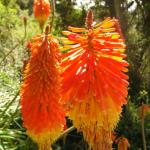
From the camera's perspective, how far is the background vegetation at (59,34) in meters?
6.26

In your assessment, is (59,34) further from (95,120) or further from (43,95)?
(95,120)

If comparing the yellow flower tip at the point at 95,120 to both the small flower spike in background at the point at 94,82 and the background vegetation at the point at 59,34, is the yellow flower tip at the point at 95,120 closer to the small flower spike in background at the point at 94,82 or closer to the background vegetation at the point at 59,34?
the small flower spike in background at the point at 94,82

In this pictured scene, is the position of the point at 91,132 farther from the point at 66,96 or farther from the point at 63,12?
the point at 63,12

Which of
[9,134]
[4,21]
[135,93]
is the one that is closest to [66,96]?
[9,134]

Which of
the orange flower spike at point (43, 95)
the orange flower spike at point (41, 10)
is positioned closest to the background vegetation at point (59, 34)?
the orange flower spike at point (41, 10)

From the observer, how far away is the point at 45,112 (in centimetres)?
240

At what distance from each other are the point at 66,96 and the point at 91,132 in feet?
0.68

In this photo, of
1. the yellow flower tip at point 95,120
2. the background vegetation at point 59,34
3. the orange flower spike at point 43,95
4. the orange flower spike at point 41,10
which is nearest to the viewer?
the yellow flower tip at point 95,120

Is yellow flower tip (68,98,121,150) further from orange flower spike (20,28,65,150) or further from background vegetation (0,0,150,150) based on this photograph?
background vegetation (0,0,150,150)

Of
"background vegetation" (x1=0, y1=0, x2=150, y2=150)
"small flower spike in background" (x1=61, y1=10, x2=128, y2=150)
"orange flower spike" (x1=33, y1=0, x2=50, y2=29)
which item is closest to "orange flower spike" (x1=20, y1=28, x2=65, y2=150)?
"small flower spike in background" (x1=61, y1=10, x2=128, y2=150)

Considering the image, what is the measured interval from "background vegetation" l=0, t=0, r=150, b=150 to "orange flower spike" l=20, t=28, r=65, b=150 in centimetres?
293

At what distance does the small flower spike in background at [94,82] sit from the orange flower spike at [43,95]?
0.06 metres

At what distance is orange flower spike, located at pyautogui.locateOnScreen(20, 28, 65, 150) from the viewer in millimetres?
2367

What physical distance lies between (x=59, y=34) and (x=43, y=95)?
9801 mm
